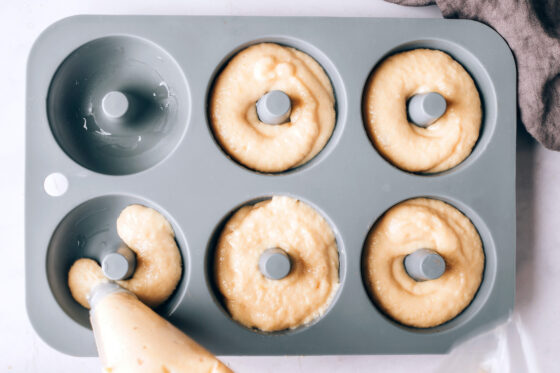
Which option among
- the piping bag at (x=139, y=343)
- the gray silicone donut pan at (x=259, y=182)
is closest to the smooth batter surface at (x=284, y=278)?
the gray silicone donut pan at (x=259, y=182)

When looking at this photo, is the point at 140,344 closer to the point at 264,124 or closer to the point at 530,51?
the point at 264,124

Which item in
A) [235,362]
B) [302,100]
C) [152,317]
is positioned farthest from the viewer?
[235,362]

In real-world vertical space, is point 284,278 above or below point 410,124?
below

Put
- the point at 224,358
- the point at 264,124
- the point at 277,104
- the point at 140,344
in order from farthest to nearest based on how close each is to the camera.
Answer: the point at 224,358, the point at 264,124, the point at 277,104, the point at 140,344

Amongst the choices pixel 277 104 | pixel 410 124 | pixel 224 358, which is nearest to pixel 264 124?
pixel 277 104

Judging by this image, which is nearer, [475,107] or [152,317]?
[152,317]

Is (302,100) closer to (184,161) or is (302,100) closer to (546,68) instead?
(184,161)

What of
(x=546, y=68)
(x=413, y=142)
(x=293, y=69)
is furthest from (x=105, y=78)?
(x=546, y=68)

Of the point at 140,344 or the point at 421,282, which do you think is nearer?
the point at 140,344
